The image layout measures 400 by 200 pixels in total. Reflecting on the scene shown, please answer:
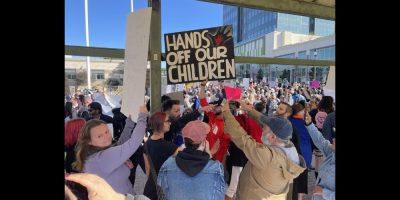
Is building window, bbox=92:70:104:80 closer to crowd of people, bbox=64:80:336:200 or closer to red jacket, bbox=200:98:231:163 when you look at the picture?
red jacket, bbox=200:98:231:163

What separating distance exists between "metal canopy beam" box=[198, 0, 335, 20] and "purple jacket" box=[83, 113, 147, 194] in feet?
5.78

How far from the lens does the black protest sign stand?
10.6ft

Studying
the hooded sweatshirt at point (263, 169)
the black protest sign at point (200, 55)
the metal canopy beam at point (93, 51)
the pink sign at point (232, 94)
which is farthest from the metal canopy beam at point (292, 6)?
the hooded sweatshirt at point (263, 169)

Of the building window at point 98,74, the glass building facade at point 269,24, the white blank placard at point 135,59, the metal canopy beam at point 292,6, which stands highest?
the glass building facade at point 269,24

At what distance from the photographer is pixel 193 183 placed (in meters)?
2.48

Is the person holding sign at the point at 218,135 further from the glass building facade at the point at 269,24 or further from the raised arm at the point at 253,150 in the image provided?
the glass building facade at the point at 269,24

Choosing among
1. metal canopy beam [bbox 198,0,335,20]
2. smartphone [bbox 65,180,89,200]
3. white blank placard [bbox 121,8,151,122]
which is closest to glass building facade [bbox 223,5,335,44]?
metal canopy beam [bbox 198,0,335,20]

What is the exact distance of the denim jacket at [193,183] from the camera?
2.48m

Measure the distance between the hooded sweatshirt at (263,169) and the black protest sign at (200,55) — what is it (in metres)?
0.53
